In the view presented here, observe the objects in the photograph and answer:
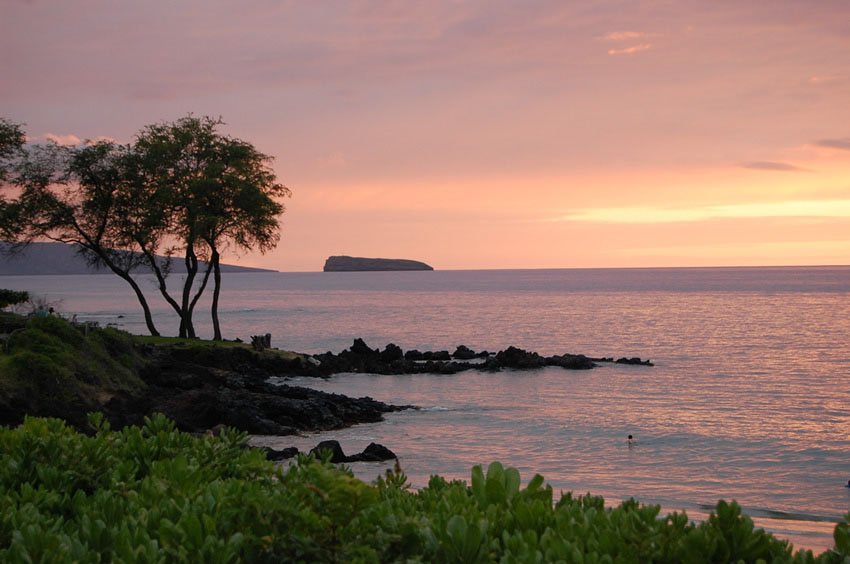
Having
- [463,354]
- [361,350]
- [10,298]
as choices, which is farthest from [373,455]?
[463,354]

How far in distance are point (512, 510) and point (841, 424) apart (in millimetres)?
28534

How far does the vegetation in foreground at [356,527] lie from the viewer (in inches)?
157

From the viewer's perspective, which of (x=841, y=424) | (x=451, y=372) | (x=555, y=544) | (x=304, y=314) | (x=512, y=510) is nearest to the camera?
(x=555, y=544)

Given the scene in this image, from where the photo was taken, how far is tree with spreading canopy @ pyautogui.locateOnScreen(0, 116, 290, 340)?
1809 inches

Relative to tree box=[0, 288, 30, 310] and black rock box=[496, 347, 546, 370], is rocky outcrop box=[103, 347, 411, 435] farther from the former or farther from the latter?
black rock box=[496, 347, 546, 370]

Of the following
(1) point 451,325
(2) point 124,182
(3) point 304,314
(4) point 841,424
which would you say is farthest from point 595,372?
(3) point 304,314

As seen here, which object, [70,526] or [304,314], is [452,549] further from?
[304,314]

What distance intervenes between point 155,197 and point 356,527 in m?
44.5

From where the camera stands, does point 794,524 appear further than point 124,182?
No

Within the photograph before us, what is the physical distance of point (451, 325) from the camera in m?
87.2

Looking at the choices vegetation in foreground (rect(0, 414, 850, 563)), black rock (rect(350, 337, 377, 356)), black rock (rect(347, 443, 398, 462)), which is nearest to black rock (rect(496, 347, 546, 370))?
black rock (rect(350, 337, 377, 356))

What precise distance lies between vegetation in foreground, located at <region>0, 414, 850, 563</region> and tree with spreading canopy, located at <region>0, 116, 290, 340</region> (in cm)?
4151

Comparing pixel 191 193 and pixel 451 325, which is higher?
pixel 191 193

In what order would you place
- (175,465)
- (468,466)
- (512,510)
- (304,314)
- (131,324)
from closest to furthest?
(512,510) → (175,465) → (468,466) → (131,324) → (304,314)
